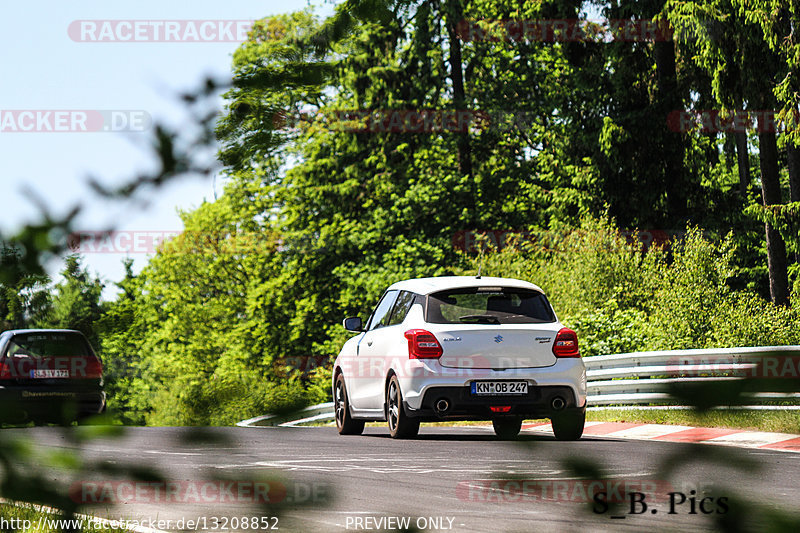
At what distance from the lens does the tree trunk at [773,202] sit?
28531mm

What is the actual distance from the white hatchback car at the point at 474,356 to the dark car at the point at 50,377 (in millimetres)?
8682

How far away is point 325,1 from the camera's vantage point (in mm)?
1882

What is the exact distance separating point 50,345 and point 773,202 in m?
28.3

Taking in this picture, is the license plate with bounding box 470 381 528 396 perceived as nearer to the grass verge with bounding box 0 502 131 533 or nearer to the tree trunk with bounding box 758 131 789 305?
the grass verge with bounding box 0 502 131 533

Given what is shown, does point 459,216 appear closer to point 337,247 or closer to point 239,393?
point 337,247

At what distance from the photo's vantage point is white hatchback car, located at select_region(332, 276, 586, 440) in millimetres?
10867

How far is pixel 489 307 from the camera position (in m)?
11.4

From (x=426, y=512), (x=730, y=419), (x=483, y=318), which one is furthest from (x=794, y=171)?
(x=730, y=419)

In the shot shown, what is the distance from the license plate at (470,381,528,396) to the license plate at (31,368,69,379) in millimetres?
8857

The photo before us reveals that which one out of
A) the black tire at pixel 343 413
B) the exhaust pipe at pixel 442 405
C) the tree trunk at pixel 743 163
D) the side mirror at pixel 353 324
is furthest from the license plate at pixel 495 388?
the tree trunk at pixel 743 163

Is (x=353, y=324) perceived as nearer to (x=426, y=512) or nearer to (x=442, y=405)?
(x=442, y=405)

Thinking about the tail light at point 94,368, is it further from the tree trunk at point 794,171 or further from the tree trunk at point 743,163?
the tree trunk at point 743,163

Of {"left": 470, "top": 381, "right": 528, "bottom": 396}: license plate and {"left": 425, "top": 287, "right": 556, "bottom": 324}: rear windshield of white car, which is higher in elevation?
{"left": 425, "top": 287, "right": 556, "bottom": 324}: rear windshield of white car

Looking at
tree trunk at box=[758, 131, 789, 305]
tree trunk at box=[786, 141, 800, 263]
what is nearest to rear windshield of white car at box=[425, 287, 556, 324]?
tree trunk at box=[786, 141, 800, 263]
